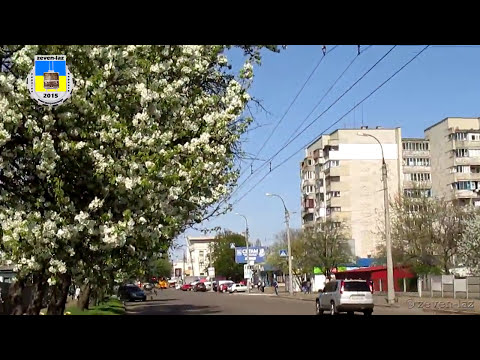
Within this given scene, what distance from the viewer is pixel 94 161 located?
965 centimetres

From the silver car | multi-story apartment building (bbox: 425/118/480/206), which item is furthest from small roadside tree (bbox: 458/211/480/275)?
multi-story apartment building (bbox: 425/118/480/206)

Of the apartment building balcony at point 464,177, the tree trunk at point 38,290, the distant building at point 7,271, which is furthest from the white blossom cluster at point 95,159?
the apartment building balcony at point 464,177

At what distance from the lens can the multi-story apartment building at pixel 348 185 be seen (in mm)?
60156

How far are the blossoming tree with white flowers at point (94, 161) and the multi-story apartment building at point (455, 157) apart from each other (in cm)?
5290

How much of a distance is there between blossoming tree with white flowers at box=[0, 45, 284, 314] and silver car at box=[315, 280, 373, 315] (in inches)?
369

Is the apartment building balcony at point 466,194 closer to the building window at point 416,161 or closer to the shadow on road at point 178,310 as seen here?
the building window at point 416,161

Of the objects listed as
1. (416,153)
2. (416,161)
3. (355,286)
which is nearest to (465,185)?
(416,161)

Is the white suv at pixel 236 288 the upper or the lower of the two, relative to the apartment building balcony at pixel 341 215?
lower

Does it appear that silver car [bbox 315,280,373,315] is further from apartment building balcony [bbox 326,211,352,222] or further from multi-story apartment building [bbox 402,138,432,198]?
apartment building balcony [bbox 326,211,352,222]

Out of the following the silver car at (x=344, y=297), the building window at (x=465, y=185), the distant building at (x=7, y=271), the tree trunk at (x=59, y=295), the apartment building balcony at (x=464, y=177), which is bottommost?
the silver car at (x=344, y=297)

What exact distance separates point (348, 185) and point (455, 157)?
1138 centimetres
